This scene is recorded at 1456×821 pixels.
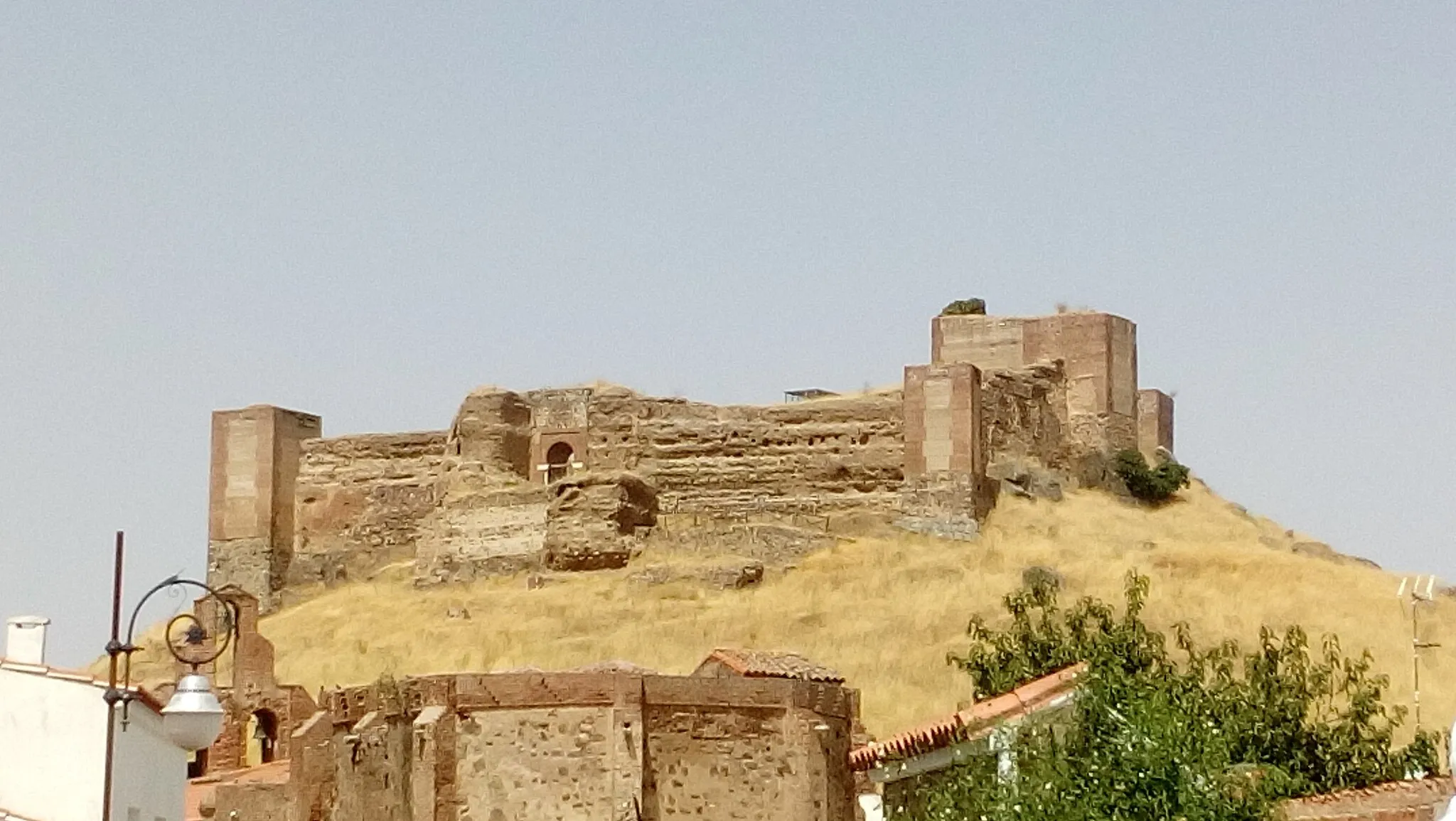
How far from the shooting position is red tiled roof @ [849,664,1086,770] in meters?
32.1

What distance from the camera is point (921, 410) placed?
226 feet

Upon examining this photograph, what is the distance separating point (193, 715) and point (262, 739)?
25.7m

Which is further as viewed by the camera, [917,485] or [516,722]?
[917,485]

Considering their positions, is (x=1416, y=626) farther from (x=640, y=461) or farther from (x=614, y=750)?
(x=614, y=750)

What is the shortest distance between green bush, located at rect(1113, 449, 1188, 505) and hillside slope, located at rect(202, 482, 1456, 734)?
0.75 m

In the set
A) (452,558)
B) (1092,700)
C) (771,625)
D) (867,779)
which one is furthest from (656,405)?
(1092,700)

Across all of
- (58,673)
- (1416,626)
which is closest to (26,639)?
(58,673)

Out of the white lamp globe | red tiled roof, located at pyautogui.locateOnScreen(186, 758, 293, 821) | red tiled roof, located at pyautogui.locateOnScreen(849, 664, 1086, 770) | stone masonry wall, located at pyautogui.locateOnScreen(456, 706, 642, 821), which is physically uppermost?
the white lamp globe

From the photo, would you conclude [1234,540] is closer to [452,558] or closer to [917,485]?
[917,485]

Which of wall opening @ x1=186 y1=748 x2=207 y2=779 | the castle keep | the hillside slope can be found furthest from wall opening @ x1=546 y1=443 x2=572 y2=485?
wall opening @ x1=186 y1=748 x2=207 y2=779

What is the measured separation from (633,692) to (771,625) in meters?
27.5

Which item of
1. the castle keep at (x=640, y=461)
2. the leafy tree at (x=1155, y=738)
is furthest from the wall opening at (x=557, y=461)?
the leafy tree at (x=1155, y=738)

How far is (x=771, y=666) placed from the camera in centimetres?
3778

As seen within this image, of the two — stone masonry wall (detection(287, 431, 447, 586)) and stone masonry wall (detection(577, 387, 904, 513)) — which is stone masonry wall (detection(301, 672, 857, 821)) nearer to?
stone masonry wall (detection(577, 387, 904, 513))
